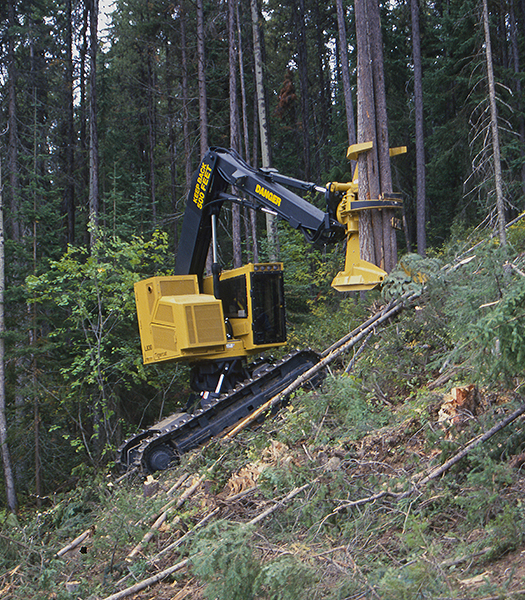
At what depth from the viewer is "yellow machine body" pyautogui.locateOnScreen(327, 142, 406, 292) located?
6754 millimetres

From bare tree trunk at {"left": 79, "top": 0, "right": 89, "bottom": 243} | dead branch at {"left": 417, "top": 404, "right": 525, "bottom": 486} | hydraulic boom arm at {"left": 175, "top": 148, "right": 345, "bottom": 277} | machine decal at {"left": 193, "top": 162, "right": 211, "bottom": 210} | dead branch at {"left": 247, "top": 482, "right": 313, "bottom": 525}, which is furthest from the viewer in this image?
bare tree trunk at {"left": 79, "top": 0, "right": 89, "bottom": 243}

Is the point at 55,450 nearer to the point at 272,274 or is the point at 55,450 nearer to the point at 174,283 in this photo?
the point at 174,283

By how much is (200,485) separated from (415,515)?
278 cm

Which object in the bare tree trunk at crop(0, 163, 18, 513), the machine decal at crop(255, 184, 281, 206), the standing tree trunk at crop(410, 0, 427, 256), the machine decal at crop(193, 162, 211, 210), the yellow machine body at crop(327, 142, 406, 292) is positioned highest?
the standing tree trunk at crop(410, 0, 427, 256)

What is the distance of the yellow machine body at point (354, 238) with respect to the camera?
675 cm

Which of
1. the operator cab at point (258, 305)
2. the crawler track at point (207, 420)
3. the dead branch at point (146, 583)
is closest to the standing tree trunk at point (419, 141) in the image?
the operator cab at point (258, 305)

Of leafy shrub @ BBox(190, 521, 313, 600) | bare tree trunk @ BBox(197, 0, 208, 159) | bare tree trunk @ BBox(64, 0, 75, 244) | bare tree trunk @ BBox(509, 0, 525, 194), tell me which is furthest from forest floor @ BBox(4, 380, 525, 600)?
bare tree trunk @ BBox(64, 0, 75, 244)

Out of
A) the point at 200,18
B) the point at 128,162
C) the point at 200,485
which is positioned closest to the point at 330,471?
the point at 200,485

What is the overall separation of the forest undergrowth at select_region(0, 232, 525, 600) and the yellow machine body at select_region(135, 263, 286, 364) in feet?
5.66

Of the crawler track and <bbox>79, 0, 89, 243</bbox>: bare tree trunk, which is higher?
<bbox>79, 0, 89, 243</bbox>: bare tree trunk

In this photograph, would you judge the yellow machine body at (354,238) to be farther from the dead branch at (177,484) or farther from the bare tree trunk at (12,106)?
the bare tree trunk at (12,106)

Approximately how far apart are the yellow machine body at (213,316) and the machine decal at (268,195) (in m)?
1.06

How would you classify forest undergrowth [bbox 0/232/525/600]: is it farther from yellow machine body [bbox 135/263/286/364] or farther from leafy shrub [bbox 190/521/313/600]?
yellow machine body [bbox 135/263/286/364]

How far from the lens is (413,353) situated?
23.9 feet
